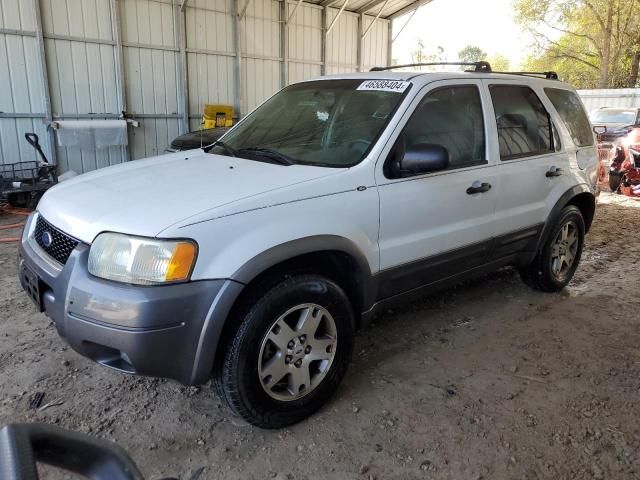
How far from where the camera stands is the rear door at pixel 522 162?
364 cm

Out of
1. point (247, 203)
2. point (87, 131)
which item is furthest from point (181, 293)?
point (87, 131)

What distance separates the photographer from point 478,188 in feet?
11.1

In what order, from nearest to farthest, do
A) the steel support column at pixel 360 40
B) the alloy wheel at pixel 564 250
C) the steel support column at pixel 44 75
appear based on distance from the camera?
the alloy wheel at pixel 564 250 → the steel support column at pixel 44 75 → the steel support column at pixel 360 40

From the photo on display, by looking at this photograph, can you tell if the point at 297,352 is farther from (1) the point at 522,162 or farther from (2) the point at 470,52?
(2) the point at 470,52

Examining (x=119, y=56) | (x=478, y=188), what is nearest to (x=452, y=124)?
(x=478, y=188)

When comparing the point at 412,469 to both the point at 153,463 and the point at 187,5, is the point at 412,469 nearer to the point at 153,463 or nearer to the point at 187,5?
the point at 153,463

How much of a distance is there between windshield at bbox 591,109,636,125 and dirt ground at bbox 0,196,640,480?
1214cm

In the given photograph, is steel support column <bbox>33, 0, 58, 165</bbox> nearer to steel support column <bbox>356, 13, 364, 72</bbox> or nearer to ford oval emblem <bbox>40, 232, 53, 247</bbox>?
ford oval emblem <bbox>40, 232, 53, 247</bbox>

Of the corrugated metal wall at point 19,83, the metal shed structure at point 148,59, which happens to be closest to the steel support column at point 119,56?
the metal shed structure at point 148,59

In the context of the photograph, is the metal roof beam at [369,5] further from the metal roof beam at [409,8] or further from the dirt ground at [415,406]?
the dirt ground at [415,406]

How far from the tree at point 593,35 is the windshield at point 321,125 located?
29.3 m

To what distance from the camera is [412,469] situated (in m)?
2.39

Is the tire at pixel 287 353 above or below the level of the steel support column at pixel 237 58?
below

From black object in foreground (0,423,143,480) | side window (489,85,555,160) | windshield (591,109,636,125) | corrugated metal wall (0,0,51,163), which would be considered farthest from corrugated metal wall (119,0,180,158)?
windshield (591,109,636,125)
